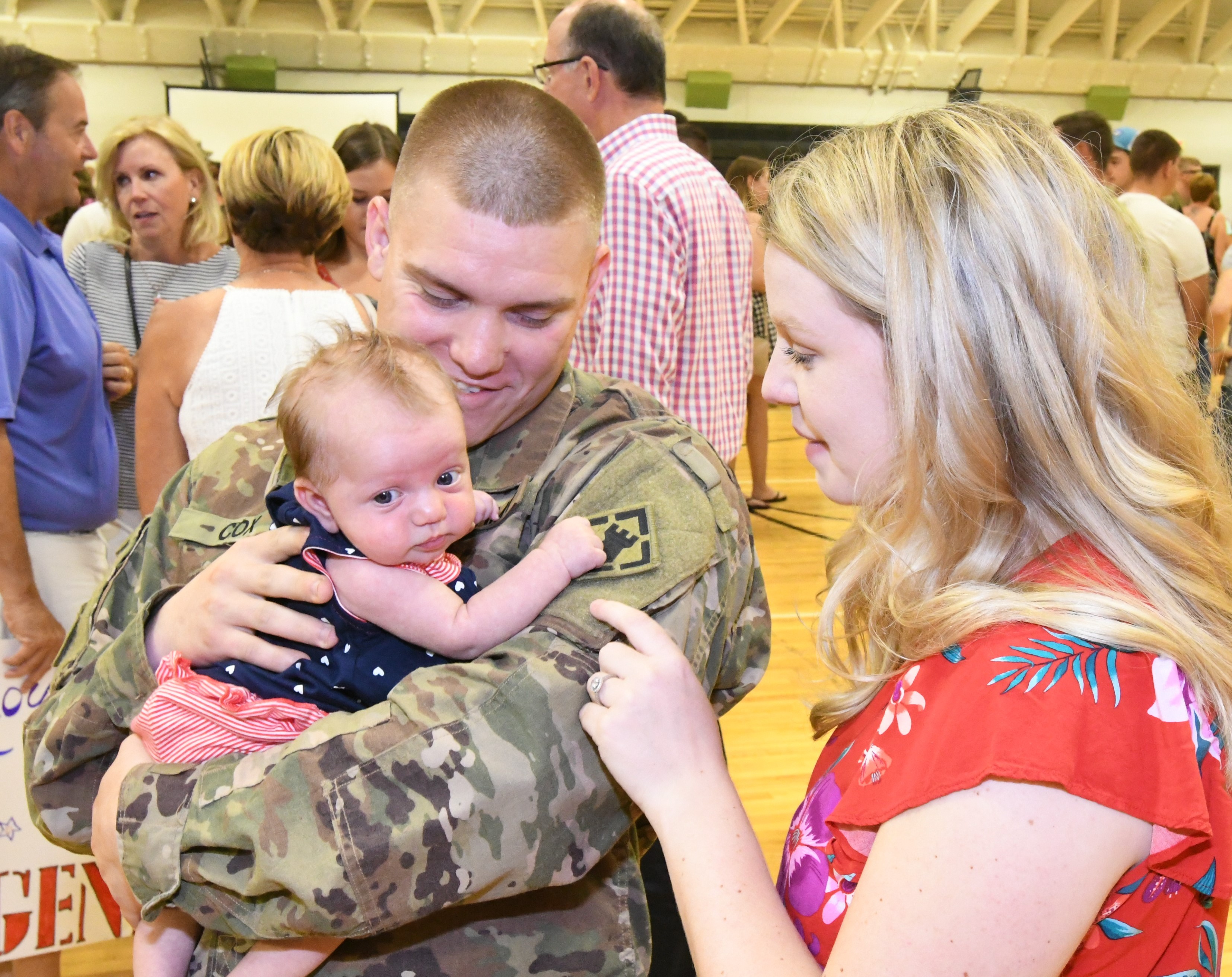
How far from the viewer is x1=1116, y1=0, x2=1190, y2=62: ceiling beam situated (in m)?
14.4

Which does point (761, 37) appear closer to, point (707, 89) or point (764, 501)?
point (707, 89)

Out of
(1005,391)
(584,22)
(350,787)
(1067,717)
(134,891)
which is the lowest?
(134,891)

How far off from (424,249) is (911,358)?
2.49ft

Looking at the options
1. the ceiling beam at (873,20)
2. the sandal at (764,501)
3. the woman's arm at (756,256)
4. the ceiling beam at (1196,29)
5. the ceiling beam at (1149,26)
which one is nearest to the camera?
the woman's arm at (756,256)

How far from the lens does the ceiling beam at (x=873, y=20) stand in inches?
549

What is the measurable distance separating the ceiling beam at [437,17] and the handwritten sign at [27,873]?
1264cm

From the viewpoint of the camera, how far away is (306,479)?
1382 mm

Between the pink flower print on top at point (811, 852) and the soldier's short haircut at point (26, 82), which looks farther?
the soldier's short haircut at point (26, 82)

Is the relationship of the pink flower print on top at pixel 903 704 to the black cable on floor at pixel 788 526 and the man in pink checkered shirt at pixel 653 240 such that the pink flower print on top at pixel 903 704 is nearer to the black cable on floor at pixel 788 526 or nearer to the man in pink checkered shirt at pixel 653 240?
the man in pink checkered shirt at pixel 653 240

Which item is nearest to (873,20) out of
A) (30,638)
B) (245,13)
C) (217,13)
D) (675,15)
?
(675,15)

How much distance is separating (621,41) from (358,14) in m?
11.9

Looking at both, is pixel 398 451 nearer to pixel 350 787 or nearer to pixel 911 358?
pixel 350 787

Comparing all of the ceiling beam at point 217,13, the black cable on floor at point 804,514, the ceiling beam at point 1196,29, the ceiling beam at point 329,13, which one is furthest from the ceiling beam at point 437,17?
the ceiling beam at point 1196,29

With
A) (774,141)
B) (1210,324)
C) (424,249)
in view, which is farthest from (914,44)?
(424,249)
